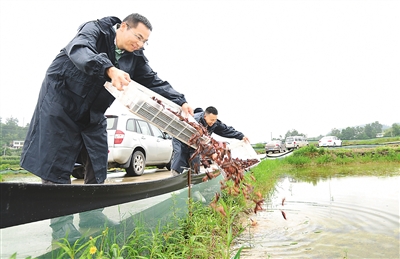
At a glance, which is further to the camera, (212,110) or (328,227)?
(212,110)

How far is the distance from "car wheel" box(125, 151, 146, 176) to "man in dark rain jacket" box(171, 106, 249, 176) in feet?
6.69

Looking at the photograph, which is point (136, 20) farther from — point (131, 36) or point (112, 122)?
point (112, 122)

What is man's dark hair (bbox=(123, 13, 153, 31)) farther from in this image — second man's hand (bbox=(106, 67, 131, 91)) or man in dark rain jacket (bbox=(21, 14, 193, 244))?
second man's hand (bbox=(106, 67, 131, 91))

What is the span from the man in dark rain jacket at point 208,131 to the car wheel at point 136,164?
2040mm

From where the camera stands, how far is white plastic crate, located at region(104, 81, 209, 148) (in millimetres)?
1845

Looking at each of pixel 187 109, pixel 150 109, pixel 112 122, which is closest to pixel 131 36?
pixel 150 109

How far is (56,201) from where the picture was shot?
1161mm

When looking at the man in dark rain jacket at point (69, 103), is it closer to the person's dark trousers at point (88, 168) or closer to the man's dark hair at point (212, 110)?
the person's dark trousers at point (88, 168)

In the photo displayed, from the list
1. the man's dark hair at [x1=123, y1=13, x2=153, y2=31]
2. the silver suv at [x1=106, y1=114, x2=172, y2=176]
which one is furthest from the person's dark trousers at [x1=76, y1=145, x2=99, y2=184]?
the silver suv at [x1=106, y1=114, x2=172, y2=176]

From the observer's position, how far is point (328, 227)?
3939mm

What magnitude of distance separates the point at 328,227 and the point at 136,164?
419 centimetres

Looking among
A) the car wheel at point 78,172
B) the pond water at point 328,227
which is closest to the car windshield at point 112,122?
the car wheel at point 78,172

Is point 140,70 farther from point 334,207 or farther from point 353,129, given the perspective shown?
point 353,129

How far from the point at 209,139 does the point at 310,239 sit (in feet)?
6.82
